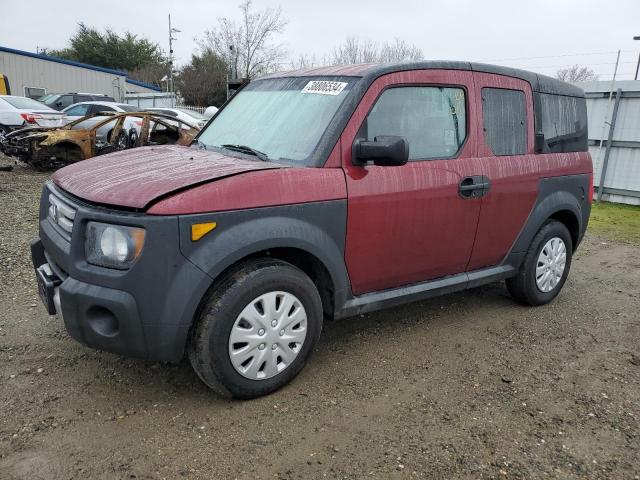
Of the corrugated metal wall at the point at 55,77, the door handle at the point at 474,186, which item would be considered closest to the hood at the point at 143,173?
the door handle at the point at 474,186

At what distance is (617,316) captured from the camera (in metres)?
4.53

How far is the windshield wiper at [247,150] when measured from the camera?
318 cm

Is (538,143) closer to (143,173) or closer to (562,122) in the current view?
(562,122)

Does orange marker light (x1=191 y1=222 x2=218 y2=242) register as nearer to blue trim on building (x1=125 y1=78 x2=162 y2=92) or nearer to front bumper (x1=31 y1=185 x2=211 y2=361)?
front bumper (x1=31 y1=185 x2=211 y2=361)

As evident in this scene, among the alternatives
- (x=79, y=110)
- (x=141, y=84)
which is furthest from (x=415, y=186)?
(x=141, y=84)

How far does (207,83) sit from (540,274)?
1335 inches

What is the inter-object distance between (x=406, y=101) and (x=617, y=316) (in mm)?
2804

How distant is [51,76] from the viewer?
30.3m

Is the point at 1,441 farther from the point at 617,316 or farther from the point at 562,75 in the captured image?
Result: the point at 562,75

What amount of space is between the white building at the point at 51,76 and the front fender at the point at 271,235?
99.1 feet

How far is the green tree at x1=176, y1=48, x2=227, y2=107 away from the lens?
115 feet

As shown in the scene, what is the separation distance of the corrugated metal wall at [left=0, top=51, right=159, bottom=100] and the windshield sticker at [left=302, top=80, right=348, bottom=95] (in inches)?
1216

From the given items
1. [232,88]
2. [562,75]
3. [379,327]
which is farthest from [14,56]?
[562,75]

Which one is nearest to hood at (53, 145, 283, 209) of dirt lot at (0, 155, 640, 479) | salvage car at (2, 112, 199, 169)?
dirt lot at (0, 155, 640, 479)
